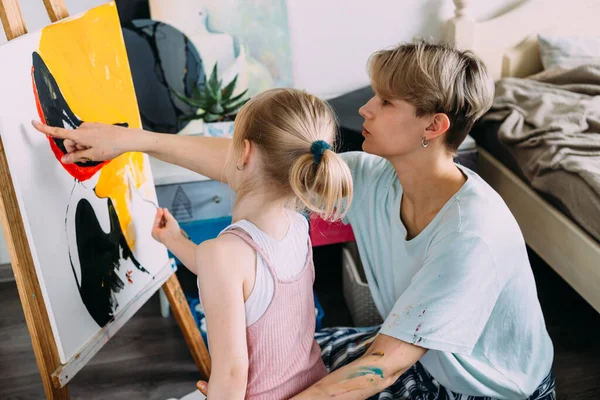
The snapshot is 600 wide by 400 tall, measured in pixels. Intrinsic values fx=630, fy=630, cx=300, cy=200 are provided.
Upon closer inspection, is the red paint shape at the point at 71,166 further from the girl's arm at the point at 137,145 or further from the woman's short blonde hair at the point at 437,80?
the woman's short blonde hair at the point at 437,80

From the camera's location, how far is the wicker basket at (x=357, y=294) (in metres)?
1.86

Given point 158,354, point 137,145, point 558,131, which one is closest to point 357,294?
point 158,354

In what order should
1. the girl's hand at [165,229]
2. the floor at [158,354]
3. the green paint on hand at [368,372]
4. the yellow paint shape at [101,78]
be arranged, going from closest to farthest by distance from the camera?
the green paint on hand at [368,372] < the yellow paint shape at [101,78] < the girl's hand at [165,229] < the floor at [158,354]

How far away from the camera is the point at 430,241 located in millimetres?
1219

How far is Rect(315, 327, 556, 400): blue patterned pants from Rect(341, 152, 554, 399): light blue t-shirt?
0.04 meters

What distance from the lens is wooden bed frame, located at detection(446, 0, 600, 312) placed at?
1828 millimetres

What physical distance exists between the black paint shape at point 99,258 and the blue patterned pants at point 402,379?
0.49 m

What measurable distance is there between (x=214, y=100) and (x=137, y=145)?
30.6 inches

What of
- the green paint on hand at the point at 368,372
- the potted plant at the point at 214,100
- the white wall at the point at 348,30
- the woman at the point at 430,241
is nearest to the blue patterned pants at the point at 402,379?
the woman at the point at 430,241

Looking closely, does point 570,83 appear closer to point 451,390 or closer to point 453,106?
point 453,106

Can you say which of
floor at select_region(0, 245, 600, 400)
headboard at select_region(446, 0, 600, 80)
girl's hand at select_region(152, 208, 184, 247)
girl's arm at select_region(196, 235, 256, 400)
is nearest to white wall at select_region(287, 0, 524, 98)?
headboard at select_region(446, 0, 600, 80)

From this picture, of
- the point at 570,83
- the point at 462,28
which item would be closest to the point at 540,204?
the point at 570,83

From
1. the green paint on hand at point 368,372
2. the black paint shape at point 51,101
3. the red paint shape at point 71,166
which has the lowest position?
the green paint on hand at point 368,372

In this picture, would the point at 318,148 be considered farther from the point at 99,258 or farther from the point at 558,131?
the point at 558,131
